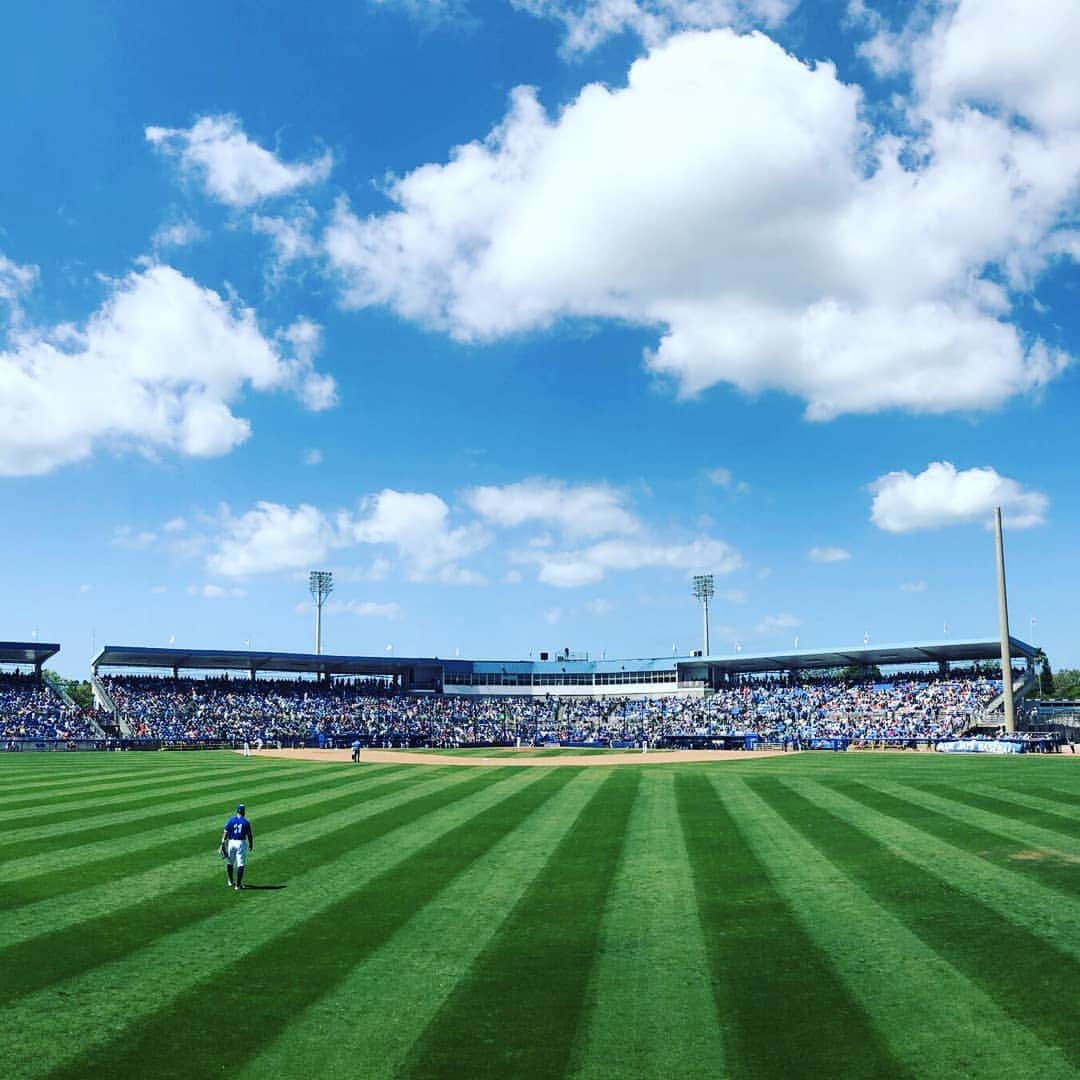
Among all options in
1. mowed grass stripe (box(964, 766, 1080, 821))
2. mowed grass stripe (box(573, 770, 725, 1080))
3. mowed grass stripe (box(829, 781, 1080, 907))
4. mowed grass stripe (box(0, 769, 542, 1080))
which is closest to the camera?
mowed grass stripe (box(573, 770, 725, 1080))

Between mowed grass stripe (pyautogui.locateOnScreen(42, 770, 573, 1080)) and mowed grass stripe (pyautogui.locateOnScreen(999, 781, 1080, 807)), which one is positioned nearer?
mowed grass stripe (pyautogui.locateOnScreen(42, 770, 573, 1080))

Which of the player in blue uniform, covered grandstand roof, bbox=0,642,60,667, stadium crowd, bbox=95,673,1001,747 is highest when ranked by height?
covered grandstand roof, bbox=0,642,60,667

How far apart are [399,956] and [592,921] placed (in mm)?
3571

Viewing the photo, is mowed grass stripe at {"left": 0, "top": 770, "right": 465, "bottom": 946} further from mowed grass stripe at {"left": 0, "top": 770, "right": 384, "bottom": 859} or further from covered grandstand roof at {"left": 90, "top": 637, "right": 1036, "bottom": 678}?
covered grandstand roof at {"left": 90, "top": 637, "right": 1036, "bottom": 678}

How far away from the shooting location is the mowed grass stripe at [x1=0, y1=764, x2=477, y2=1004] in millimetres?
13039

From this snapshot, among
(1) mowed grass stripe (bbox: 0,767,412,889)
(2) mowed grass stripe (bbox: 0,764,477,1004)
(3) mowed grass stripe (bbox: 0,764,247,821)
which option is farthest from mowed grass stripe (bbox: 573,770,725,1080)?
(3) mowed grass stripe (bbox: 0,764,247,821)

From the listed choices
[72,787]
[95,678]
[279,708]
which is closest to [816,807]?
[72,787]

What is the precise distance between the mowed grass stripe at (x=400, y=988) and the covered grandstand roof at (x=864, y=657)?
72.0 metres

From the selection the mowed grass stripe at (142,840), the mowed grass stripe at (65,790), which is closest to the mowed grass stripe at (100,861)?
the mowed grass stripe at (142,840)

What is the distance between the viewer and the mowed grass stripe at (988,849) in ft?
57.8

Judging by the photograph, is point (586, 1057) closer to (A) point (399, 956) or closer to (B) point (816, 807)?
(A) point (399, 956)

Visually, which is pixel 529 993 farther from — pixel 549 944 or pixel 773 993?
pixel 773 993

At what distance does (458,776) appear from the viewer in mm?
43000

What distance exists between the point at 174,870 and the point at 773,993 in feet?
44.0
